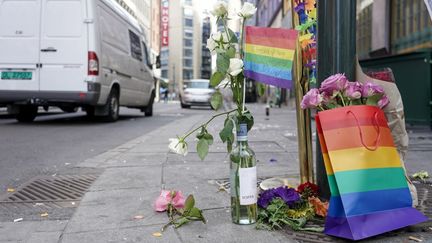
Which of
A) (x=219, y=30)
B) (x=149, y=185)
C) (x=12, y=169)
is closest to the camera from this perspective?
(x=219, y=30)

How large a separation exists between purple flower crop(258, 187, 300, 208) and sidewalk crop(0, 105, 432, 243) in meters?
0.23

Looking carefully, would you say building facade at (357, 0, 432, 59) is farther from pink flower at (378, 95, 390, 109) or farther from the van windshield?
the van windshield

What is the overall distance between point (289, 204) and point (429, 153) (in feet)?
11.7

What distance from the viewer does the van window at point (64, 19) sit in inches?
394

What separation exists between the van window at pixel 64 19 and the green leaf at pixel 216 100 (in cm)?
764

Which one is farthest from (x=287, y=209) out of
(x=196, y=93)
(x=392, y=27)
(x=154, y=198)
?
(x=196, y=93)

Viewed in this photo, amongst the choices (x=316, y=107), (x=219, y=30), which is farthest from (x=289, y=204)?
(x=219, y=30)

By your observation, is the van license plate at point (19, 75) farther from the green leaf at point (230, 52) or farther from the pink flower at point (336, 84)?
the pink flower at point (336, 84)

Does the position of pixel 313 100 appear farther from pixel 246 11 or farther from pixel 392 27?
pixel 392 27

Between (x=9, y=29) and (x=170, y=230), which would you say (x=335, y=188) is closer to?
(x=170, y=230)

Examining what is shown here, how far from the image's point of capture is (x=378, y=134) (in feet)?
8.89

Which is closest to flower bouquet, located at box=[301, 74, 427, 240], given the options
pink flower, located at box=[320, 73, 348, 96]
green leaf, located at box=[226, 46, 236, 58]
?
pink flower, located at box=[320, 73, 348, 96]

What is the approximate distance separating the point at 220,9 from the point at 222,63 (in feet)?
1.15

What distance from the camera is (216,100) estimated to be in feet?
9.95
